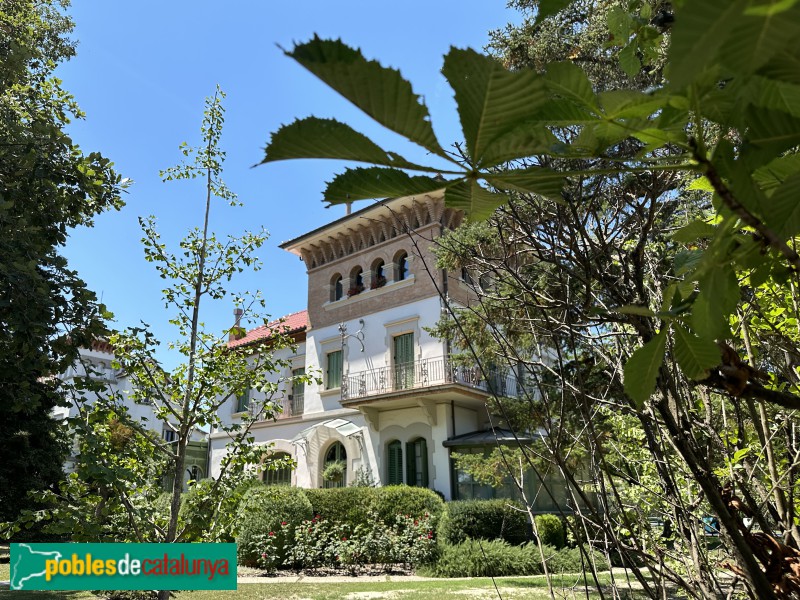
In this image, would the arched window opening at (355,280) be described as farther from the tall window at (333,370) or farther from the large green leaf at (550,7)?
the large green leaf at (550,7)

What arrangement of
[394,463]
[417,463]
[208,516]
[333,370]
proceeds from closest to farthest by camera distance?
1. [208,516]
2. [417,463]
3. [394,463]
4. [333,370]

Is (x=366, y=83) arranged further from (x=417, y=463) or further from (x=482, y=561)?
(x=417, y=463)

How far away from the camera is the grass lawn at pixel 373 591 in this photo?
8.61m

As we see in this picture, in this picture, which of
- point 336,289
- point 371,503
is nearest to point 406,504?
point 371,503

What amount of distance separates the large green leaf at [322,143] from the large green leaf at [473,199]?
6cm

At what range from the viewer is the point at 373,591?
9.27 m

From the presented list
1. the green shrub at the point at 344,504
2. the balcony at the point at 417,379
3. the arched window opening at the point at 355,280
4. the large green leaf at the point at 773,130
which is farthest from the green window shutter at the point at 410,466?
the large green leaf at the point at 773,130

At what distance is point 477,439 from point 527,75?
1489cm

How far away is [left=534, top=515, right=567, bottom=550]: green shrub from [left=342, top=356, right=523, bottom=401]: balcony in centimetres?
325

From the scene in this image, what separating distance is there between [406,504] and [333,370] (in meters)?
7.08

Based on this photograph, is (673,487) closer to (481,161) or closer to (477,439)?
(481,161)

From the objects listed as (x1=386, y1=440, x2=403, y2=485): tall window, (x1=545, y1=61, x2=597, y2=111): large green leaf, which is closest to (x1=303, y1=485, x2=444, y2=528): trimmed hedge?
(x1=386, y1=440, x2=403, y2=485): tall window

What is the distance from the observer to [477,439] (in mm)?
14633

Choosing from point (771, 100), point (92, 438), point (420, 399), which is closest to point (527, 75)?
point (771, 100)
